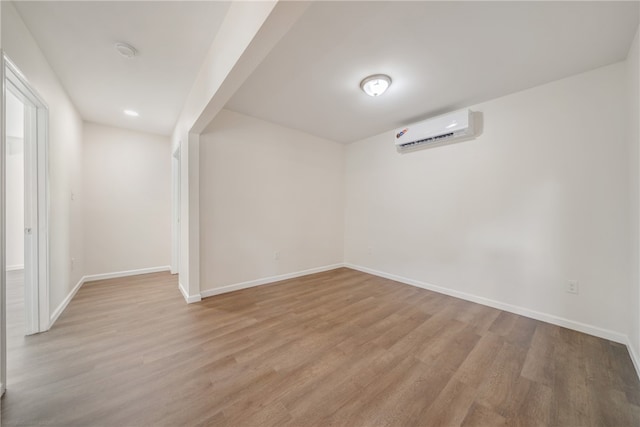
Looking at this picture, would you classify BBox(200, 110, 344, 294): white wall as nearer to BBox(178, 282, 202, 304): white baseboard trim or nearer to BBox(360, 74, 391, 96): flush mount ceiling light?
BBox(178, 282, 202, 304): white baseboard trim

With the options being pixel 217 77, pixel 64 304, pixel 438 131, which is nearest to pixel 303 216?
pixel 438 131

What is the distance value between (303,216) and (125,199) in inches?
117

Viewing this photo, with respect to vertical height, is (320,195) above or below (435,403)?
above

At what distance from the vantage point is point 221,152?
9.61 ft

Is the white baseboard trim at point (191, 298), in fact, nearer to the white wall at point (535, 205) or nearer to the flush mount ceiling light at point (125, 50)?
the flush mount ceiling light at point (125, 50)

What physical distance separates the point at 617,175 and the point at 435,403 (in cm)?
248

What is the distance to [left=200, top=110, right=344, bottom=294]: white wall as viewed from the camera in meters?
2.89

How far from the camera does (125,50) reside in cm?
187

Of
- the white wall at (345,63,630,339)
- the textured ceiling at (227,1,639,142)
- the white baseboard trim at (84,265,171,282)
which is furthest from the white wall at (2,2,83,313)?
the white wall at (345,63,630,339)

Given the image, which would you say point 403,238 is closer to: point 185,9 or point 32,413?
point 185,9

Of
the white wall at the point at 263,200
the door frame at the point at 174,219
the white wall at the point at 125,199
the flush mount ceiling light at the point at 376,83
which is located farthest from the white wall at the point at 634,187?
the white wall at the point at 125,199

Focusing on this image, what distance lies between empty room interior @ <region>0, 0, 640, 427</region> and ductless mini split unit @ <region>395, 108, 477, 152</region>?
0.09 feet

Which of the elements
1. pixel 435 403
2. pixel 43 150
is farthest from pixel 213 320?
pixel 43 150

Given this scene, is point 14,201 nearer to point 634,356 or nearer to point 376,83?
point 376,83
